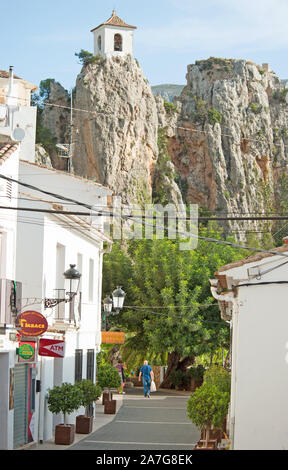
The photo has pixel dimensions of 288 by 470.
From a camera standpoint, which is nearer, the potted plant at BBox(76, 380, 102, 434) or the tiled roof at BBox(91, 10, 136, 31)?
the potted plant at BBox(76, 380, 102, 434)

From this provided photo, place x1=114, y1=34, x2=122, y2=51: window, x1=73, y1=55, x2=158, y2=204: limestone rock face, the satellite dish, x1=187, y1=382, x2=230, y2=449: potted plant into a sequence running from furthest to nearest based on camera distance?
x1=114, y1=34, x2=122, y2=51: window
x1=73, y1=55, x2=158, y2=204: limestone rock face
the satellite dish
x1=187, y1=382, x2=230, y2=449: potted plant

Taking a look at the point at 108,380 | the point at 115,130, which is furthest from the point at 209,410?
the point at 115,130

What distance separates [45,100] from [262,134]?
2784cm

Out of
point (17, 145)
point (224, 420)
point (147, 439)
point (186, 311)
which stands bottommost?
point (147, 439)

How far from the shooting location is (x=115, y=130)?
235ft

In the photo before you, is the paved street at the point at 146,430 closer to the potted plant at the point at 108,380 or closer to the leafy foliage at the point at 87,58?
the potted plant at the point at 108,380

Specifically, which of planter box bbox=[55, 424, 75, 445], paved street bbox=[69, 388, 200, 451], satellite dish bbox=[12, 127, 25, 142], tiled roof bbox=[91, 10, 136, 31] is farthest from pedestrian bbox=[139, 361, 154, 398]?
tiled roof bbox=[91, 10, 136, 31]

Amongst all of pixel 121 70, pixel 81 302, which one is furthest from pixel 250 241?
pixel 81 302

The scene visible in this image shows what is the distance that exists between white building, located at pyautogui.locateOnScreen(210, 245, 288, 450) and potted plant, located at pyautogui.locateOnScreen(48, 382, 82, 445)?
6.24 meters

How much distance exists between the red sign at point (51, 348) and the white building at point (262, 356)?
609cm

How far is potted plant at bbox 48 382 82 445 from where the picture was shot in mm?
17172

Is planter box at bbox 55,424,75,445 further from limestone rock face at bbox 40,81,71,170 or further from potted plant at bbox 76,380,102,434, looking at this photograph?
limestone rock face at bbox 40,81,71,170
